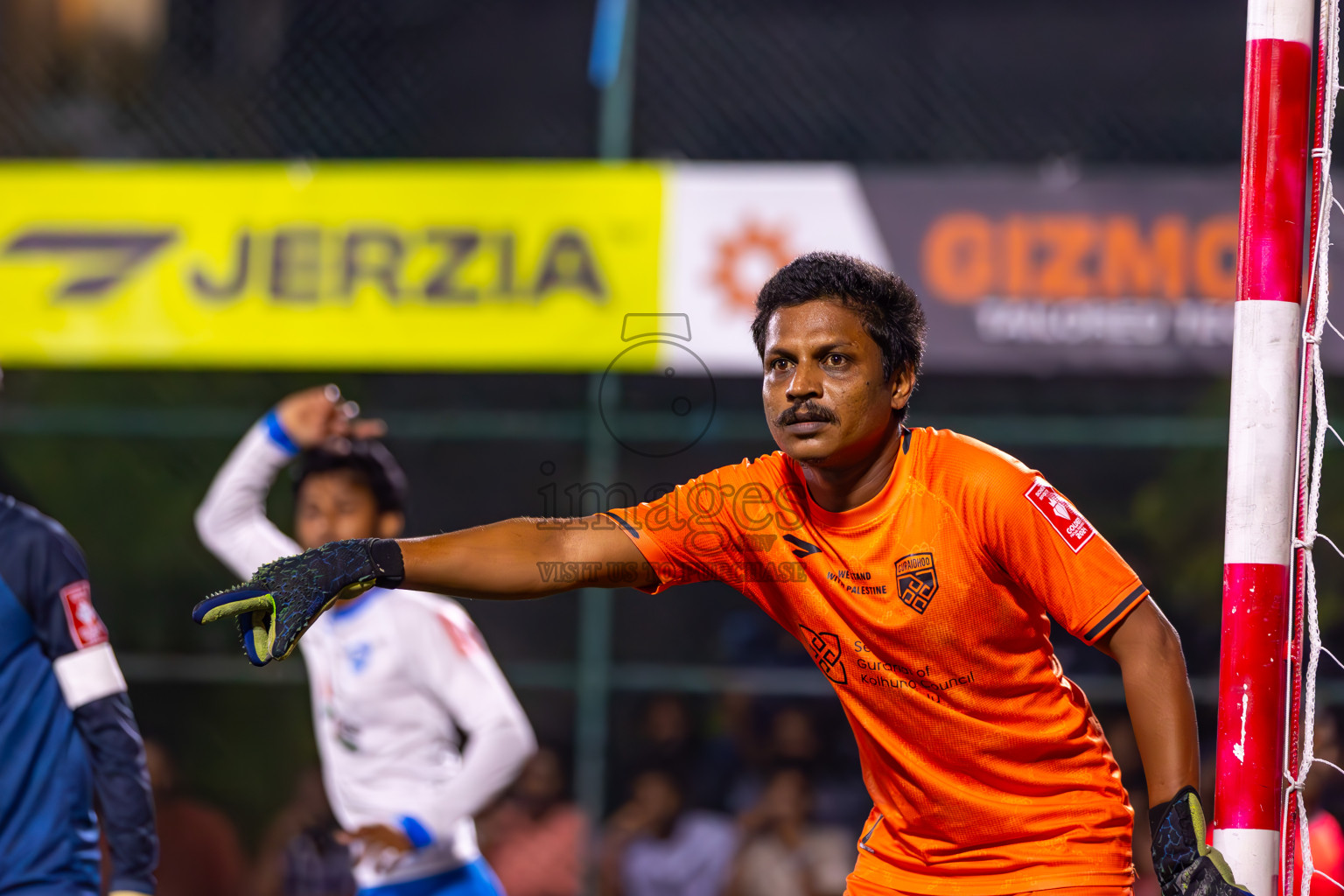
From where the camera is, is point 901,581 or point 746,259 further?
point 746,259

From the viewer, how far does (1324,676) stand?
25.5 ft

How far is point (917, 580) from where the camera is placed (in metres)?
3.02

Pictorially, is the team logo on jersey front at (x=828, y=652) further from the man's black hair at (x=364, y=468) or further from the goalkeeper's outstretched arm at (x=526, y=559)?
the man's black hair at (x=364, y=468)

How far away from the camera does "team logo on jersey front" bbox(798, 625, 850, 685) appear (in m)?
3.17

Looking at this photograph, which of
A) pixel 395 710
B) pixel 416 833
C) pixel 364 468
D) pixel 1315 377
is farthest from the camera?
pixel 364 468

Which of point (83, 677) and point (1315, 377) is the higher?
point (1315, 377)

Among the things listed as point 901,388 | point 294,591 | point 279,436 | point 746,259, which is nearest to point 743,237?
point 746,259

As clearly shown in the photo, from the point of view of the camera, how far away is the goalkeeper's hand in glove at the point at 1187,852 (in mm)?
2660

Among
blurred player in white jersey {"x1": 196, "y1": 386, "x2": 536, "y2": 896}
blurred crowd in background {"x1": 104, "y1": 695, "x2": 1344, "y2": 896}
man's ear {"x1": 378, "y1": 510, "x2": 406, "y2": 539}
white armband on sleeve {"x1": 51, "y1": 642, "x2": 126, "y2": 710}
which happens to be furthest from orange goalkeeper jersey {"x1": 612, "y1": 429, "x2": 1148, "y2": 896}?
blurred crowd in background {"x1": 104, "y1": 695, "x2": 1344, "y2": 896}

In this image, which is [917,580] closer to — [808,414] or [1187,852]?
[808,414]

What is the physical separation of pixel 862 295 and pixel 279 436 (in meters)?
3.04

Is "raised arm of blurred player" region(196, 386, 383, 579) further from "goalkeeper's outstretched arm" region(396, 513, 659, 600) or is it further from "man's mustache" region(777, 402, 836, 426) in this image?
"man's mustache" region(777, 402, 836, 426)

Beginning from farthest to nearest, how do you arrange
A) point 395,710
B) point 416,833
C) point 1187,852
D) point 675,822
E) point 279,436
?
point 675,822
point 279,436
point 395,710
point 416,833
point 1187,852

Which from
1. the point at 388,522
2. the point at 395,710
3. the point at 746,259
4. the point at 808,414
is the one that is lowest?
the point at 395,710
